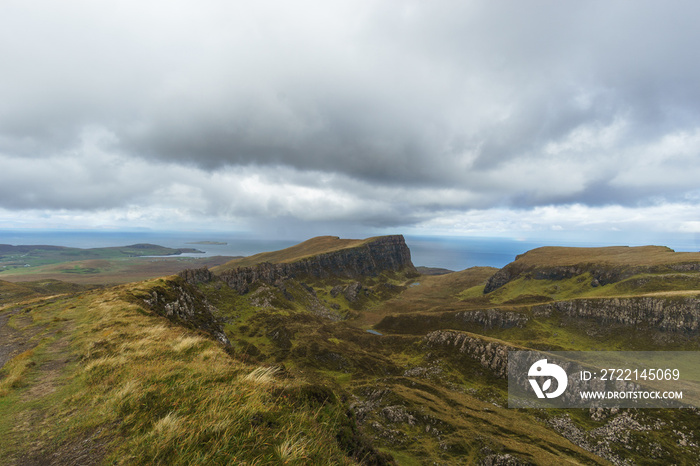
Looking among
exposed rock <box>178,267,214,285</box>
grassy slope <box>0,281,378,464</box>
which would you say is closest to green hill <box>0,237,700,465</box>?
grassy slope <box>0,281,378,464</box>

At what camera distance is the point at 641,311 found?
81.1 metres

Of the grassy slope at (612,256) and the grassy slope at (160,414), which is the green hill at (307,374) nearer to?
the grassy slope at (160,414)

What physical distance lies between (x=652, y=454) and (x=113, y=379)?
71333 mm

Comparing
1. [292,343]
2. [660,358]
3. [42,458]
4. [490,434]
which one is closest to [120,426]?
[42,458]

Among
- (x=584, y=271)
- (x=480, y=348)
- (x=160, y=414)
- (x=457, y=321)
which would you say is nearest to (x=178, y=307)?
(x=160, y=414)

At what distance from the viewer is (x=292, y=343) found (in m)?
85.1

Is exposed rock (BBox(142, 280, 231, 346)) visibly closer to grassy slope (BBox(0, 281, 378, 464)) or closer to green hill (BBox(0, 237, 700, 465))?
green hill (BBox(0, 237, 700, 465))

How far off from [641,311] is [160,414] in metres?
126

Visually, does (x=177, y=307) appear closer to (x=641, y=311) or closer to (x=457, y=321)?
(x=457, y=321)

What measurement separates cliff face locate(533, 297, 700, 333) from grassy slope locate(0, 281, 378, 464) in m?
118

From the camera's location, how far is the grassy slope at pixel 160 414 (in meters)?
4.50

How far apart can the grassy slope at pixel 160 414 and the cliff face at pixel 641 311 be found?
118016mm

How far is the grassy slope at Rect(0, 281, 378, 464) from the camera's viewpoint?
450cm

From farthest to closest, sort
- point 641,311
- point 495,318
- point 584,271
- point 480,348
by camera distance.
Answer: point 584,271, point 495,318, point 641,311, point 480,348
